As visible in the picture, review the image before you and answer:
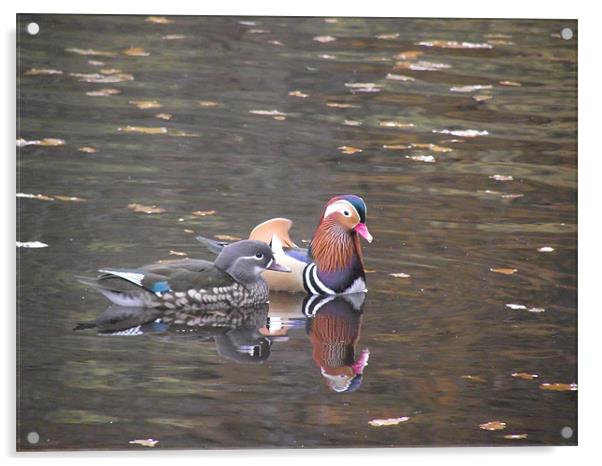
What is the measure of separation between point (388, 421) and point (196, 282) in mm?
630

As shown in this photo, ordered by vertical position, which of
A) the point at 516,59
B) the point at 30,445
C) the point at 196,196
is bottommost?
the point at 30,445

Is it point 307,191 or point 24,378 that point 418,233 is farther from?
point 24,378

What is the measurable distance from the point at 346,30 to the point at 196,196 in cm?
60

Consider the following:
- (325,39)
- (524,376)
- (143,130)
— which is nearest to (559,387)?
(524,376)

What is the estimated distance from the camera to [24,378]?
3.12 metres

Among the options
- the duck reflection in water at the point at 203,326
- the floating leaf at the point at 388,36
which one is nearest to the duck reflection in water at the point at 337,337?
the duck reflection in water at the point at 203,326

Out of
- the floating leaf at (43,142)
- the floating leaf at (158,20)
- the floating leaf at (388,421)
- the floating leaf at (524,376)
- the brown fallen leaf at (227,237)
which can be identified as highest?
the floating leaf at (158,20)

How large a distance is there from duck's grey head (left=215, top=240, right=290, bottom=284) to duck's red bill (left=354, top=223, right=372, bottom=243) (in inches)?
9.7

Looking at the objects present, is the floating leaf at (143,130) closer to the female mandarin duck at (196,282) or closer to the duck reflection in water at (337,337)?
the female mandarin duck at (196,282)

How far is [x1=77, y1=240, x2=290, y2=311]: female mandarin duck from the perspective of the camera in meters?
3.15

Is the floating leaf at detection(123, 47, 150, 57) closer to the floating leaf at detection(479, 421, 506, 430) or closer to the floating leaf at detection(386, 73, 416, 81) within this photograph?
the floating leaf at detection(386, 73, 416, 81)

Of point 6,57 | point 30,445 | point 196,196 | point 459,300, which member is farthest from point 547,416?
point 6,57

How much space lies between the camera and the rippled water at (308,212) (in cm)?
312
